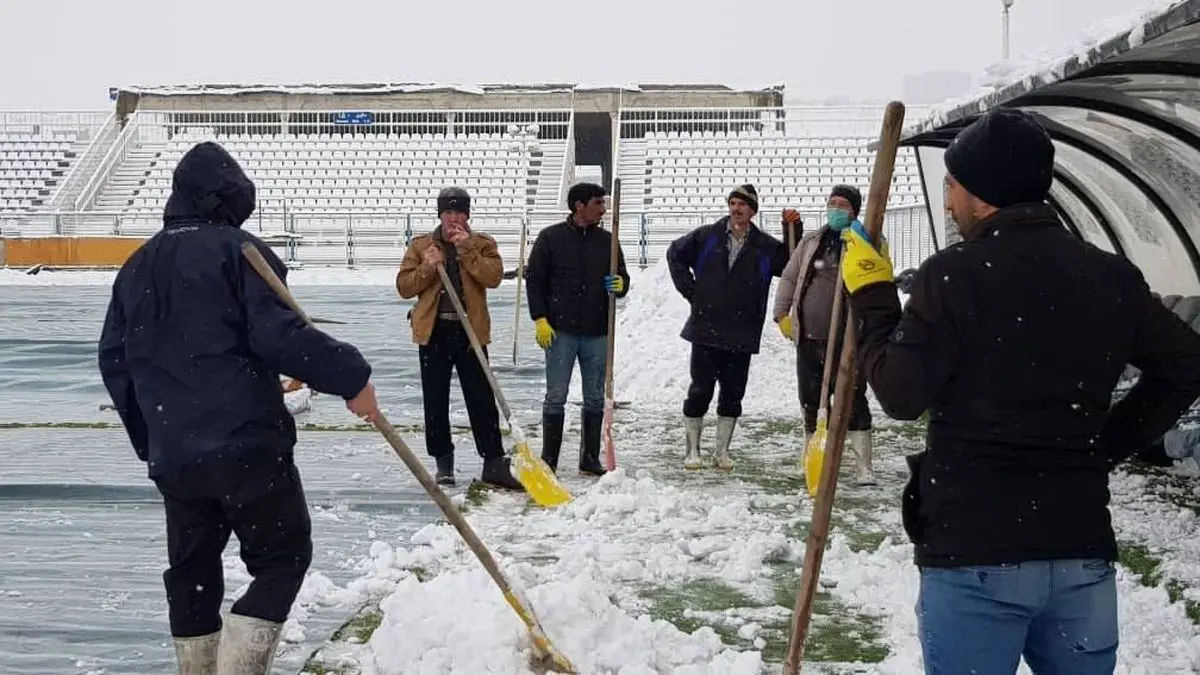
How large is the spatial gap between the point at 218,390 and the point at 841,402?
172cm

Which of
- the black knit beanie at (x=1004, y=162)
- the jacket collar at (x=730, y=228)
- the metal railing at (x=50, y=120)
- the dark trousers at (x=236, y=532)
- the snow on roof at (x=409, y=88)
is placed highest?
the snow on roof at (x=409, y=88)

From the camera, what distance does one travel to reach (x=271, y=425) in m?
3.73

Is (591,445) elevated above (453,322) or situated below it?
below

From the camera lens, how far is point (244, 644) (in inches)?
146

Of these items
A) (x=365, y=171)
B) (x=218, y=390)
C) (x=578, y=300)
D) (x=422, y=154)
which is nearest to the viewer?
(x=218, y=390)

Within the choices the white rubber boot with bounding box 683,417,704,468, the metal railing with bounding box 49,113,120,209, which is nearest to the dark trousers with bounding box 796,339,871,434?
the white rubber boot with bounding box 683,417,704,468

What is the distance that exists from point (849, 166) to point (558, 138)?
10207 millimetres

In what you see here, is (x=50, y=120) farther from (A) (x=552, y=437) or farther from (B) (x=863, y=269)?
(B) (x=863, y=269)

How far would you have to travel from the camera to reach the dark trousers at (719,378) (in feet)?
26.9

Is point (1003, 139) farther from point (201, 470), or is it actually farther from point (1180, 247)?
point (1180, 247)

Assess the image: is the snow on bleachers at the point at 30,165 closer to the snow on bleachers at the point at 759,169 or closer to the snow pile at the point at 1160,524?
the snow on bleachers at the point at 759,169

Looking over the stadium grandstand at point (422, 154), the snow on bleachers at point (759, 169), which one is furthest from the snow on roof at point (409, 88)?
the snow on bleachers at point (759, 169)

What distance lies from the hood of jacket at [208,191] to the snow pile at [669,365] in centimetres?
741

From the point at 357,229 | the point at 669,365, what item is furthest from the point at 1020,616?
the point at 357,229
